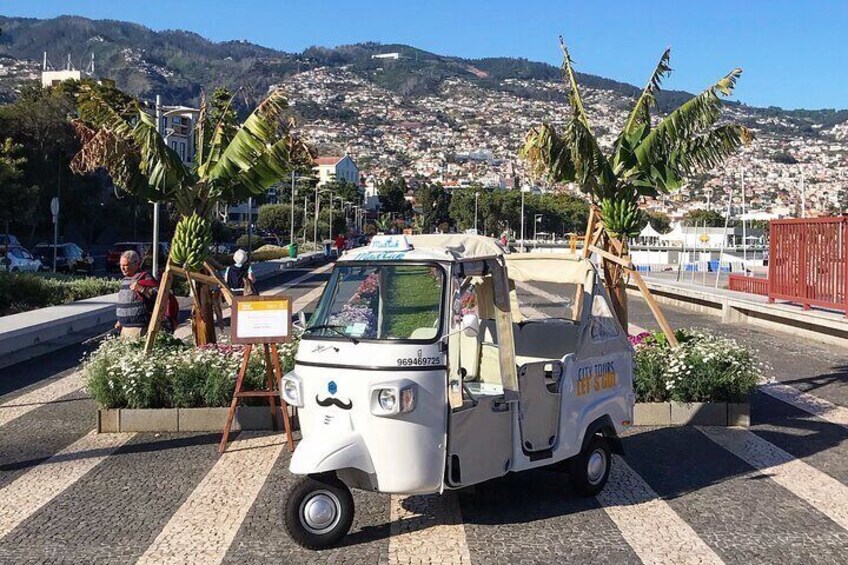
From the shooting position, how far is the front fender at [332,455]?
5840 mm

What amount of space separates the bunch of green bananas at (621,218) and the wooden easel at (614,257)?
117mm

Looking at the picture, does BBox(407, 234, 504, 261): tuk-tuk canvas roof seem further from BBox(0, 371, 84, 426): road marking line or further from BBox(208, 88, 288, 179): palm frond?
BBox(0, 371, 84, 426): road marking line

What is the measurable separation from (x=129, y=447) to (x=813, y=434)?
7194 mm

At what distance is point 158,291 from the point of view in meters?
11.0

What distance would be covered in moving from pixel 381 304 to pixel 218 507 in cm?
209

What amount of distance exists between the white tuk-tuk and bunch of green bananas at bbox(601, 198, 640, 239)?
4.38 metres

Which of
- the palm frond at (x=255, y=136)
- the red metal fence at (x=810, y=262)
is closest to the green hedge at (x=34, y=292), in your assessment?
the palm frond at (x=255, y=136)

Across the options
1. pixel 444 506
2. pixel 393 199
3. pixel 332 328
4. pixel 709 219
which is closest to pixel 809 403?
pixel 444 506

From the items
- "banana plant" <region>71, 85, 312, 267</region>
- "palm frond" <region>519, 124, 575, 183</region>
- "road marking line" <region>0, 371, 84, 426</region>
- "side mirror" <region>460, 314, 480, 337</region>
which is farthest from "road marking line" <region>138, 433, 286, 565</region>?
"palm frond" <region>519, 124, 575, 183</region>

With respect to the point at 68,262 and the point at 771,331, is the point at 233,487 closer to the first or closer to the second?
the point at 771,331

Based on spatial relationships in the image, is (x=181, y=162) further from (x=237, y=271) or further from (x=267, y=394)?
(x=237, y=271)

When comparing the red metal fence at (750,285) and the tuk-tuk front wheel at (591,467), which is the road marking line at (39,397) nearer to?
the tuk-tuk front wheel at (591,467)

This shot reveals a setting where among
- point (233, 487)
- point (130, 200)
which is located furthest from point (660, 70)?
point (130, 200)

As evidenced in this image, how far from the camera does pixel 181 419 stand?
950 cm
